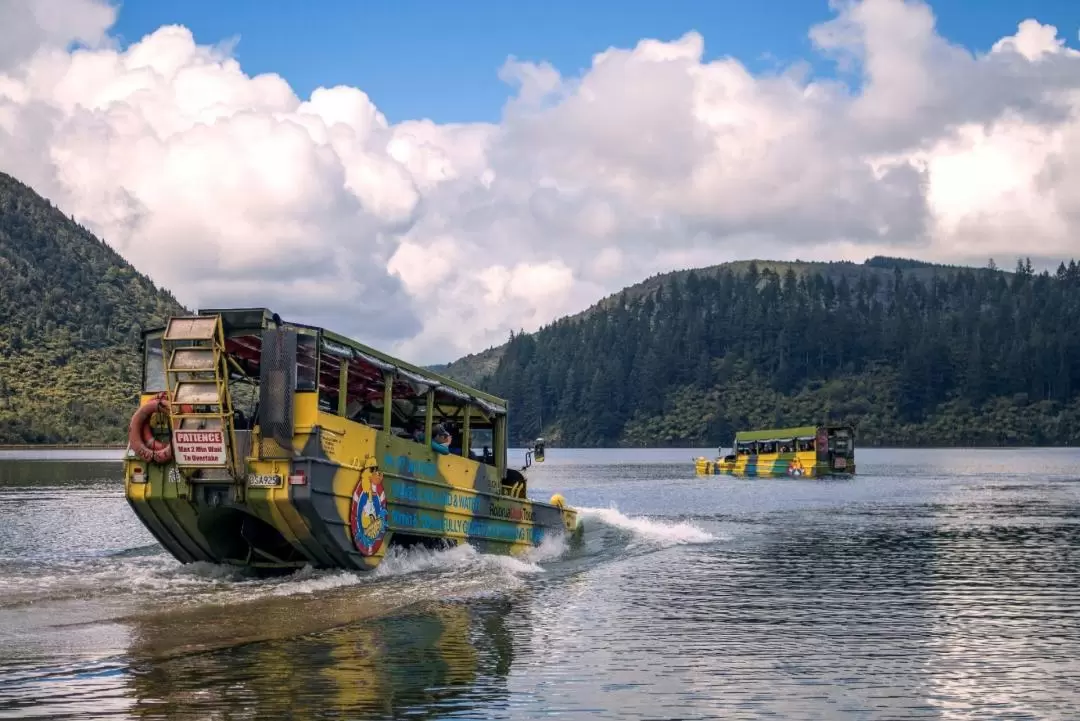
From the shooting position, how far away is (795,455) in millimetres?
80625

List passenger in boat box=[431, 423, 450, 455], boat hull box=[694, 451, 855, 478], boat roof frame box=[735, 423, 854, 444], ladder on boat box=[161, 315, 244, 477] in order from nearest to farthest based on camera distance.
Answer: ladder on boat box=[161, 315, 244, 477]
passenger in boat box=[431, 423, 450, 455]
boat hull box=[694, 451, 855, 478]
boat roof frame box=[735, 423, 854, 444]

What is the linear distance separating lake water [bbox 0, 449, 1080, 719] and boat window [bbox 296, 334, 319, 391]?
2955 millimetres

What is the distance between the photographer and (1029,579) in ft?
73.9

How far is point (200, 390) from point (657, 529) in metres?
18.7

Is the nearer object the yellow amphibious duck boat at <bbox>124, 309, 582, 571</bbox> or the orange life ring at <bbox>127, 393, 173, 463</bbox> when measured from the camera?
the yellow amphibious duck boat at <bbox>124, 309, 582, 571</bbox>

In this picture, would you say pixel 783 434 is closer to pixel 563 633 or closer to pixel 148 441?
pixel 148 441

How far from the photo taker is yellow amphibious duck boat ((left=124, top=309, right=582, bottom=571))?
60.4ft

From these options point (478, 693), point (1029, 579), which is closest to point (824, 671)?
point (478, 693)

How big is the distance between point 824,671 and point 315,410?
27.6 feet

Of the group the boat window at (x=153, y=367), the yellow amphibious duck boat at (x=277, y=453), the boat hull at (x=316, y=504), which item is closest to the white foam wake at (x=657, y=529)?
A: the boat hull at (x=316, y=504)

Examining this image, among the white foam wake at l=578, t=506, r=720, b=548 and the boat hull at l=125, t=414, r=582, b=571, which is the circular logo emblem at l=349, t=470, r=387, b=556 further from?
the white foam wake at l=578, t=506, r=720, b=548

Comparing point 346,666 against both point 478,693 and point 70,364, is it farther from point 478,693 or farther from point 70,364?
point 70,364

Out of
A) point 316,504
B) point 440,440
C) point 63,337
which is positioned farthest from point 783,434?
point 63,337

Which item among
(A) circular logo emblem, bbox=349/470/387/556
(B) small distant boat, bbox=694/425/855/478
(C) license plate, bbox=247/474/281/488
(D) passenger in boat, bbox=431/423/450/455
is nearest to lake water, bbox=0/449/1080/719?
(A) circular logo emblem, bbox=349/470/387/556
